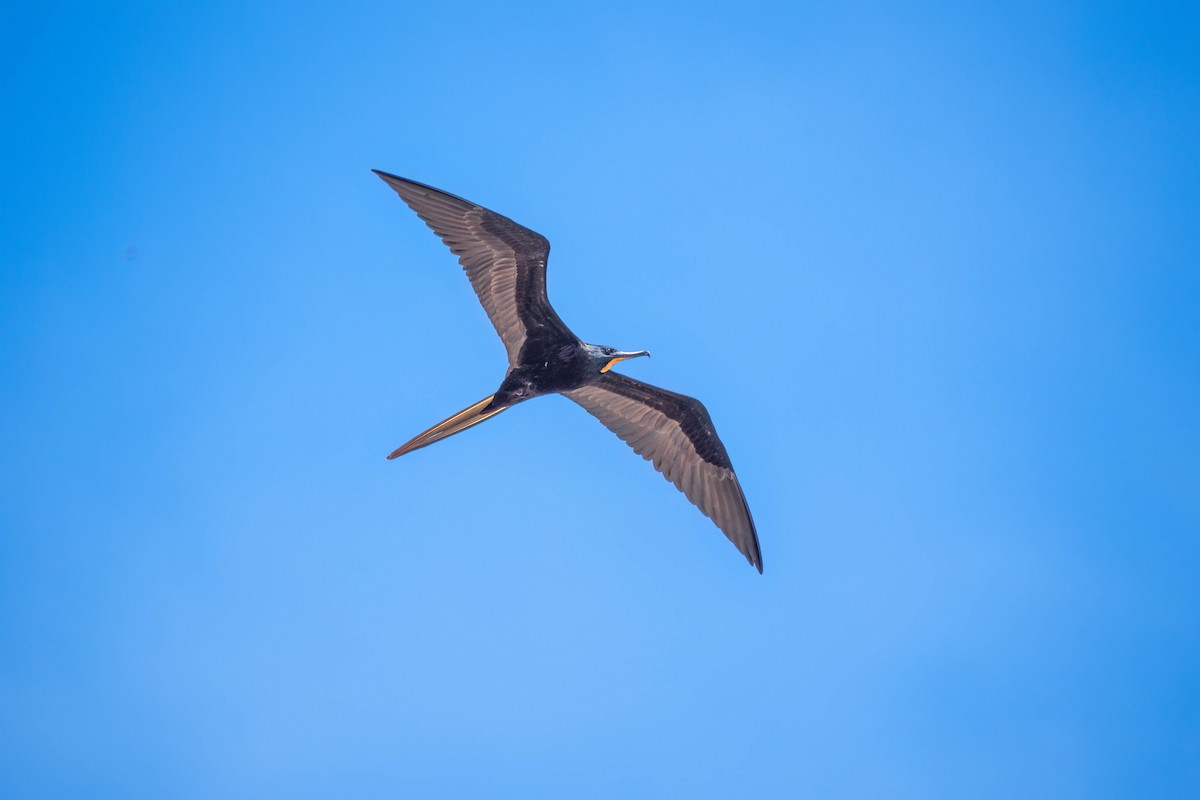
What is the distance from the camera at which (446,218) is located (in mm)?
7781

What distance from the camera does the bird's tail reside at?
23.9 feet

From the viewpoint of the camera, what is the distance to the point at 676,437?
29.4 ft

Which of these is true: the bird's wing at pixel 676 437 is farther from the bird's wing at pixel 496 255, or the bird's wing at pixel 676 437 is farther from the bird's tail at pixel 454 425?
the bird's tail at pixel 454 425

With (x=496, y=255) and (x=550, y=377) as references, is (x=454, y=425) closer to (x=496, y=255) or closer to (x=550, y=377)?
(x=550, y=377)

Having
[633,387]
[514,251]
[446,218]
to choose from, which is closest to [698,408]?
[633,387]

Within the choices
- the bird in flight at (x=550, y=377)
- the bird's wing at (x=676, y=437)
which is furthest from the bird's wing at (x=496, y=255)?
the bird's wing at (x=676, y=437)

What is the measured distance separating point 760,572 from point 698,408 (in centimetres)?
155

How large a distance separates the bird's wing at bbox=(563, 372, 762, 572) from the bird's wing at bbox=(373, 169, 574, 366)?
0.99m

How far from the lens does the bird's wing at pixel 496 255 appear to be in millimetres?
7715

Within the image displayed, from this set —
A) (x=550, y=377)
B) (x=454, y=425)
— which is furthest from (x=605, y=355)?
(x=454, y=425)

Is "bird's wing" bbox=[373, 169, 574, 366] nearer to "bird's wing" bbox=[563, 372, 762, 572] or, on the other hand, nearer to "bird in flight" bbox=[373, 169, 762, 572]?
"bird in flight" bbox=[373, 169, 762, 572]

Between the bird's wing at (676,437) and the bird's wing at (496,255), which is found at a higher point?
the bird's wing at (496,255)

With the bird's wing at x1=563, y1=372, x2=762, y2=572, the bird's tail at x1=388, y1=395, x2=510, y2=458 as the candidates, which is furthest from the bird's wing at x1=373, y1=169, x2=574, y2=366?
the bird's wing at x1=563, y1=372, x2=762, y2=572

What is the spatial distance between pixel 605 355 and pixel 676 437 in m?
1.29
